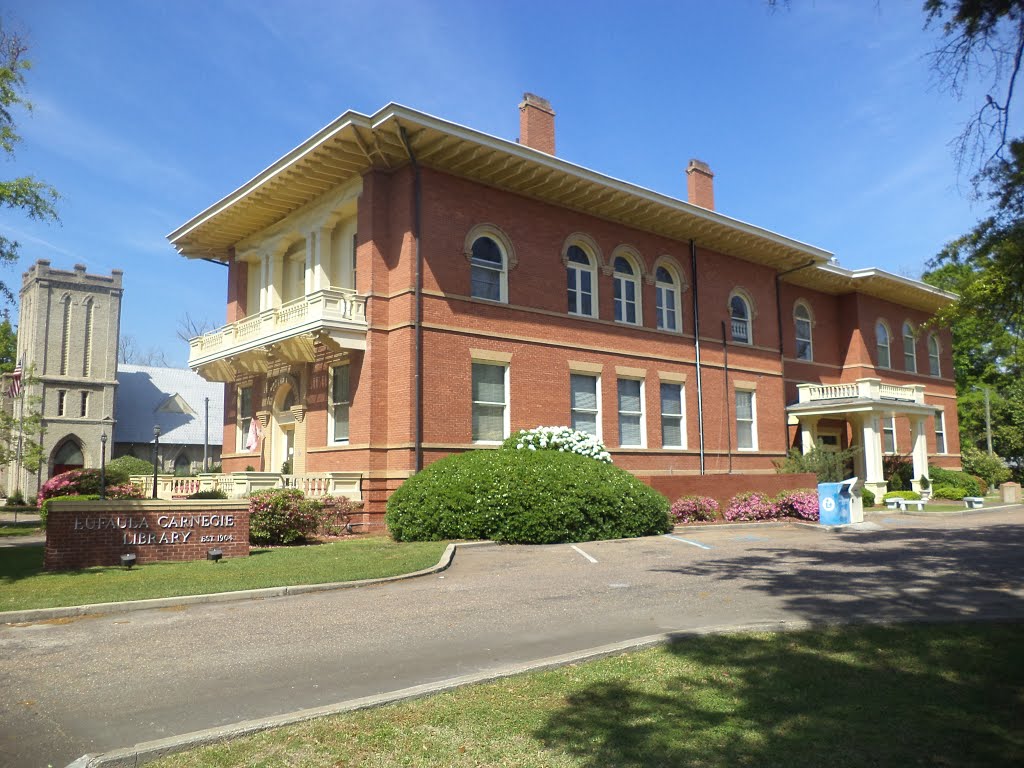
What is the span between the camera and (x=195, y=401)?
5559cm

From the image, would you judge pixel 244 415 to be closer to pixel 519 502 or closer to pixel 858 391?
pixel 519 502

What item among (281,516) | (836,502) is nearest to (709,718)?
(281,516)

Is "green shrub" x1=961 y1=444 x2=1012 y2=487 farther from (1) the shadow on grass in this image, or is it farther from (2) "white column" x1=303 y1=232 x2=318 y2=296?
(1) the shadow on grass

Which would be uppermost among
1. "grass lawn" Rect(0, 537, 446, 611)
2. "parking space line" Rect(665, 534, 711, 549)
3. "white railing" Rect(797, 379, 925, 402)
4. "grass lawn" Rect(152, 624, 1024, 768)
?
"white railing" Rect(797, 379, 925, 402)

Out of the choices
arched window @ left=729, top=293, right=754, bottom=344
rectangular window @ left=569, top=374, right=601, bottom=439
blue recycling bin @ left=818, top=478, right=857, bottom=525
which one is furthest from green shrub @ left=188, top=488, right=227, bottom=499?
arched window @ left=729, top=293, right=754, bottom=344

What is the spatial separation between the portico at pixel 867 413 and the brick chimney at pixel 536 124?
13916 mm

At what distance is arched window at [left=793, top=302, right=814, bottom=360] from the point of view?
108ft

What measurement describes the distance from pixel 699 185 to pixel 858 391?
961 cm

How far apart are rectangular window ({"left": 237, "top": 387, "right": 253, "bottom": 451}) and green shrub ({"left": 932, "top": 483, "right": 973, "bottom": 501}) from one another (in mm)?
26057

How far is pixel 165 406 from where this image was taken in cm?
5403

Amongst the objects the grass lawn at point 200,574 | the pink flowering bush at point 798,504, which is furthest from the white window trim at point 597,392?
the grass lawn at point 200,574

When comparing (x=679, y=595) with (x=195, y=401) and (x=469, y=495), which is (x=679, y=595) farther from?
(x=195, y=401)

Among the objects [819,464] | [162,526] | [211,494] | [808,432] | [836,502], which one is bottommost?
[162,526]

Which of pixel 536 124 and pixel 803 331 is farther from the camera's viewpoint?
pixel 803 331
